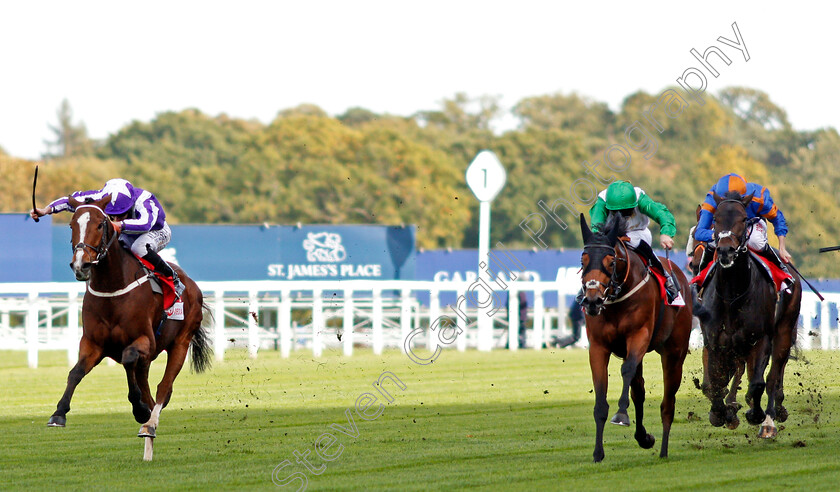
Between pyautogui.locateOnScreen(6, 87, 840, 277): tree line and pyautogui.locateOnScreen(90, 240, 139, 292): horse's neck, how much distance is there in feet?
116

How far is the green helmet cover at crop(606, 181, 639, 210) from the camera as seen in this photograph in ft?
26.9

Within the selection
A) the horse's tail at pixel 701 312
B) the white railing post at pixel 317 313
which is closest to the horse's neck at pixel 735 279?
the horse's tail at pixel 701 312

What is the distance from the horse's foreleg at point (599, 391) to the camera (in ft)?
25.0

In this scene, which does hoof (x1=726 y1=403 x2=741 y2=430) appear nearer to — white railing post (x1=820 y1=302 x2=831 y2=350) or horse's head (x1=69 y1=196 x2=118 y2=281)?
horse's head (x1=69 y1=196 x2=118 y2=281)

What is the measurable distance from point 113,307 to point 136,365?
456 mm

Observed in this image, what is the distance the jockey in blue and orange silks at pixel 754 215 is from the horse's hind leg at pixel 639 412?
1300 millimetres

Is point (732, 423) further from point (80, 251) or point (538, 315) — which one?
A: point (538, 315)

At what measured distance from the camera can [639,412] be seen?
812cm

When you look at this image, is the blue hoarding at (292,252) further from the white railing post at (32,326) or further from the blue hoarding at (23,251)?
the white railing post at (32,326)

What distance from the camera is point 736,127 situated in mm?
60969

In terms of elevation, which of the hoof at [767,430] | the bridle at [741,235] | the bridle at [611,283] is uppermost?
the bridle at [741,235]

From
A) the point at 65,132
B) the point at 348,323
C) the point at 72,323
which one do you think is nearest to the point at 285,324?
the point at 348,323

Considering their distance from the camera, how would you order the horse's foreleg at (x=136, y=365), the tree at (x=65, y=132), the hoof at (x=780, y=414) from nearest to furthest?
the horse's foreleg at (x=136, y=365) < the hoof at (x=780, y=414) < the tree at (x=65, y=132)

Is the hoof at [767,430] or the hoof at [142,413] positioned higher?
the hoof at [142,413]
